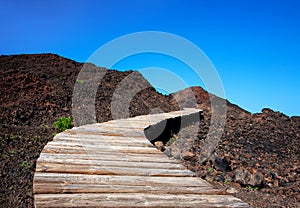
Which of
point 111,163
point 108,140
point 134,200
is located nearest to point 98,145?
point 108,140

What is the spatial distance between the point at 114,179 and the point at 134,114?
6049mm

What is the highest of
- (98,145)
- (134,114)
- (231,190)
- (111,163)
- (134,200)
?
(134,114)

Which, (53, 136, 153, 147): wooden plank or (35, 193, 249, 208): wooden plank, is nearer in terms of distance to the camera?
(35, 193, 249, 208): wooden plank

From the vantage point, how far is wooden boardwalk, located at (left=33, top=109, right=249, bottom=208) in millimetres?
2424

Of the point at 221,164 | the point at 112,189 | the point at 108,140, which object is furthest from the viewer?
the point at 221,164

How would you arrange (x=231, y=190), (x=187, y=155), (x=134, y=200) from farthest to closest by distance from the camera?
(x=187, y=155)
(x=231, y=190)
(x=134, y=200)

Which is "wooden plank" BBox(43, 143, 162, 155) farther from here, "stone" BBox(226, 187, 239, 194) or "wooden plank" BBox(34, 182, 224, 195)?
"stone" BBox(226, 187, 239, 194)

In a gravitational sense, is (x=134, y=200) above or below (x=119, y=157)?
below

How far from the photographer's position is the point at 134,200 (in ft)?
8.04

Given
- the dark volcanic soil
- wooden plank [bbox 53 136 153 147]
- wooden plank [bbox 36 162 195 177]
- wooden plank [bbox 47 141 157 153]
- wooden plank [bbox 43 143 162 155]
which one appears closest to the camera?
wooden plank [bbox 36 162 195 177]

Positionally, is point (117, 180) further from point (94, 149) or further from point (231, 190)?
point (231, 190)

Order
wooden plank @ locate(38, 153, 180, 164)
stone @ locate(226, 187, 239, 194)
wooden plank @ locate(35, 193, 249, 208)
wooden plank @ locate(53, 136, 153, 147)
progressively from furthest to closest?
stone @ locate(226, 187, 239, 194), wooden plank @ locate(53, 136, 153, 147), wooden plank @ locate(38, 153, 180, 164), wooden plank @ locate(35, 193, 249, 208)

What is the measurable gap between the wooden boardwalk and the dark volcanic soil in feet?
2.82

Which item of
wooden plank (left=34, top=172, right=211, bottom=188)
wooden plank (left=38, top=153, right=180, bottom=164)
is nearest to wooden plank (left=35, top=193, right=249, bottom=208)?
wooden plank (left=34, top=172, right=211, bottom=188)
